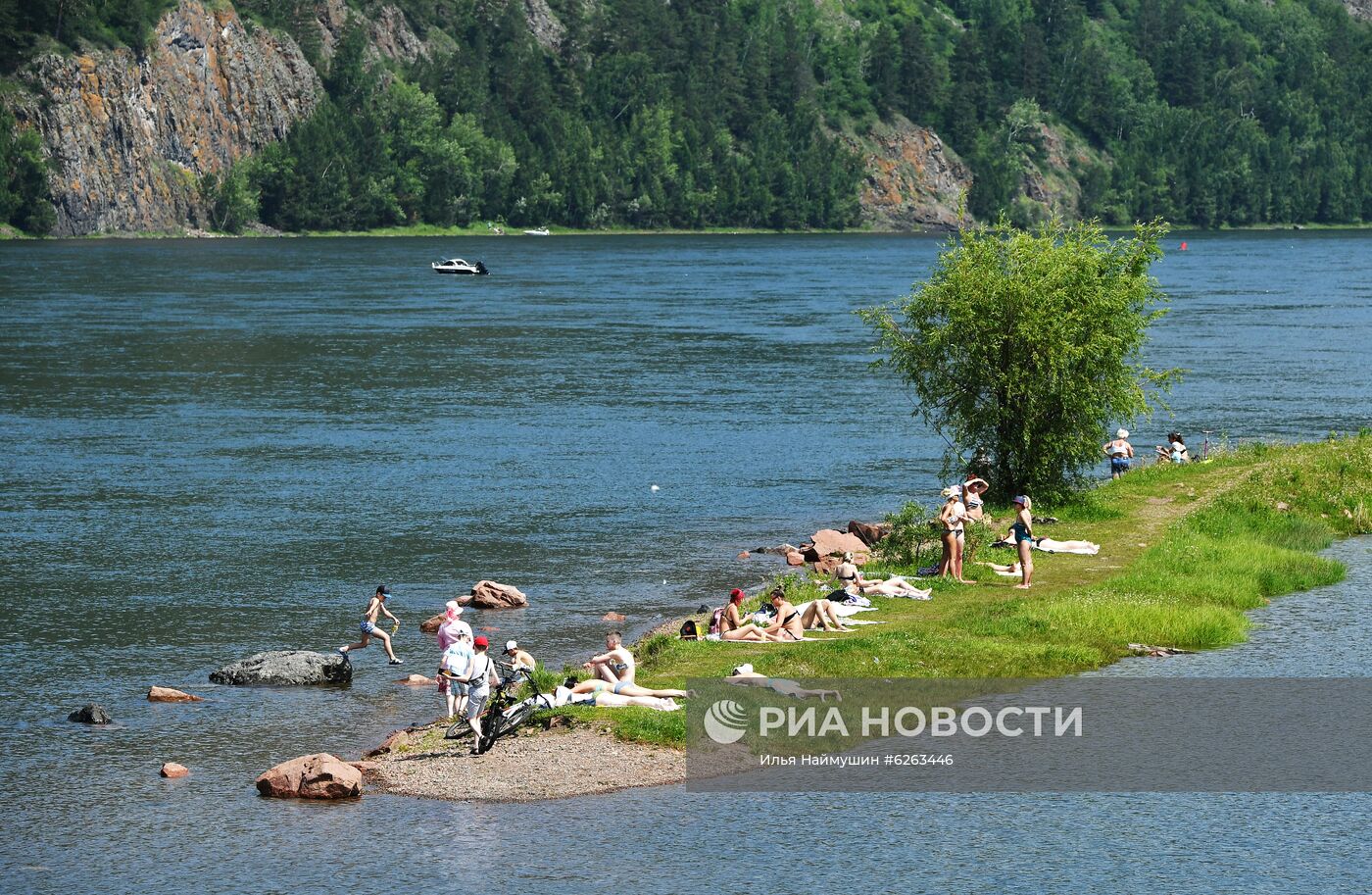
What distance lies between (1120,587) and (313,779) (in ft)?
75.4

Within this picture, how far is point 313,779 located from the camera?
3080cm

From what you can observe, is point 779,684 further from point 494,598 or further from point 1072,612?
point 494,598

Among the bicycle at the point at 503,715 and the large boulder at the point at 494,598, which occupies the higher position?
the bicycle at the point at 503,715

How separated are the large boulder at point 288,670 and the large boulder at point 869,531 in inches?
748

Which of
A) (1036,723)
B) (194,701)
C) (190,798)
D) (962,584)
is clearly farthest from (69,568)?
(1036,723)

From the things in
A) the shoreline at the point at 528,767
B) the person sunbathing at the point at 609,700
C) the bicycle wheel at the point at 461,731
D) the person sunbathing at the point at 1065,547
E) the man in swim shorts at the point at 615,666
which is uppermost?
the man in swim shorts at the point at 615,666

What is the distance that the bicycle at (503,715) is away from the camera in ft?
108

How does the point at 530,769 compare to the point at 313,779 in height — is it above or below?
below

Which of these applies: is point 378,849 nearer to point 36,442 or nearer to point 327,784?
point 327,784

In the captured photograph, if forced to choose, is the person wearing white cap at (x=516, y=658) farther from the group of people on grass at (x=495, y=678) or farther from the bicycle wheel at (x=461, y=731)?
the bicycle wheel at (x=461, y=731)

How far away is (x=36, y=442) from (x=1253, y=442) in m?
52.2

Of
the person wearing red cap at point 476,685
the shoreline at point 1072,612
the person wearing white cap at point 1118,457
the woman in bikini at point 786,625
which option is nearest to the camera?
the shoreline at point 1072,612

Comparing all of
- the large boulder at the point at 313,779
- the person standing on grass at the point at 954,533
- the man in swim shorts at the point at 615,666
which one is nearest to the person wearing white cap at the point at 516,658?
the man in swim shorts at the point at 615,666

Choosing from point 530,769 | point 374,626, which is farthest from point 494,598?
point 530,769
